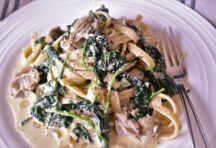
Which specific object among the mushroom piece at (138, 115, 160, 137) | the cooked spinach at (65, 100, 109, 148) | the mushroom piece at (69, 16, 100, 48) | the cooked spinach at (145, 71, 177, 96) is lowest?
the mushroom piece at (138, 115, 160, 137)

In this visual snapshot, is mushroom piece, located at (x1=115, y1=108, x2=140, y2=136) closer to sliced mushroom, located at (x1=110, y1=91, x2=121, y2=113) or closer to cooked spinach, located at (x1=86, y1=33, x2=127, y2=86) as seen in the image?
sliced mushroom, located at (x1=110, y1=91, x2=121, y2=113)

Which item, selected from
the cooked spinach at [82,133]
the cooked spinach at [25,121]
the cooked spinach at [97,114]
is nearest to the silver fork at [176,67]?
the cooked spinach at [97,114]

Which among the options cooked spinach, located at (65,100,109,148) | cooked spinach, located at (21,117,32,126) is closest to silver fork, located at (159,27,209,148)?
cooked spinach, located at (65,100,109,148)

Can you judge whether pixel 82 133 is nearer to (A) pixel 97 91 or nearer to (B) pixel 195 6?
(A) pixel 97 91

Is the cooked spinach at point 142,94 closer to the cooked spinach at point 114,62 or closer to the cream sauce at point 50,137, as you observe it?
the cooked spinach at point 114,62

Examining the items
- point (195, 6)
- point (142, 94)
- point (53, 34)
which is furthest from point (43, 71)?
point (195, 6)

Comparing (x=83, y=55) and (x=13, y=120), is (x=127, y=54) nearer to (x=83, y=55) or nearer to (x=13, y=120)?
(x=83, y=55)
